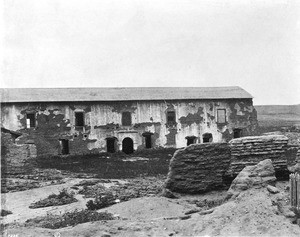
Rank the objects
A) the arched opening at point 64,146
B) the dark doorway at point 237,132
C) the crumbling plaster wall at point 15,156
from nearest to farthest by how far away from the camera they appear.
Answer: the crumbling plaster wall at point 15,156 < the arched opening at point 64,146 < the dark doorway at point 237,132

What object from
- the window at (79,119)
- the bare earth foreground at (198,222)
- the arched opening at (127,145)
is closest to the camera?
the bare earth foreground at (198,222)

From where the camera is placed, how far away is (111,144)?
30.9 metres

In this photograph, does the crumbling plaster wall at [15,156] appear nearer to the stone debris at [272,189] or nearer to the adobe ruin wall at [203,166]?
the adobe ruin wall at [203,166]

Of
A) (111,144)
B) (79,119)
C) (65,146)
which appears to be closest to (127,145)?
(111,144)

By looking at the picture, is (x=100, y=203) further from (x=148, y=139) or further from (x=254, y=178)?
(x=148, y=139)

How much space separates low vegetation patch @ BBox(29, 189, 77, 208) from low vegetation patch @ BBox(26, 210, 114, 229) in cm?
186

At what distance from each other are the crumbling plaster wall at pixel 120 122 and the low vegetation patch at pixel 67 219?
18993mm

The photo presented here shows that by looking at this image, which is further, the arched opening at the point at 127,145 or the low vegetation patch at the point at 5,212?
the arched opening at the point at 127,145

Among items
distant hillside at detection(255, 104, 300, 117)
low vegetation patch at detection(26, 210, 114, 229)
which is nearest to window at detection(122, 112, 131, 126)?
low vegetation patch at detection(26, 210, 114, 229)

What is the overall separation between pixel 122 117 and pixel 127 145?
313 cm

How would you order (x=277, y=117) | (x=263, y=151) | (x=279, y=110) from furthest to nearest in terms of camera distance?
1. (x=279, y=110)
2. (x=277, y=117)
3. (x=263, y=151)

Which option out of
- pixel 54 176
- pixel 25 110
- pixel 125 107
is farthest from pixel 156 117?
pixel 54 176

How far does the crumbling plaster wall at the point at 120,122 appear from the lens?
28609 millimetres

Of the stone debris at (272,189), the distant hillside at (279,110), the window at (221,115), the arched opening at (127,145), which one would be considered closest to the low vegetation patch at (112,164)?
the arched opening at (127,145)
